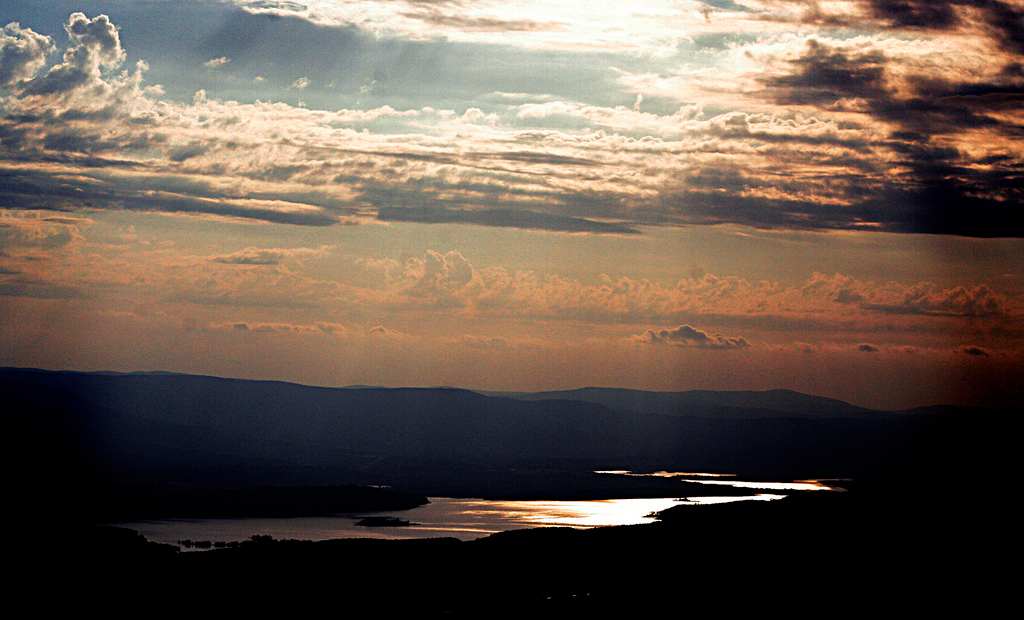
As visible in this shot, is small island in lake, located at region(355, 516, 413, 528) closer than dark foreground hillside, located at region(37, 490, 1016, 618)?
No

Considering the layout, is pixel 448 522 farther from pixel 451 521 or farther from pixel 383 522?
pixel 383 522

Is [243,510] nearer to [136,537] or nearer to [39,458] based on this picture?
[39,458]

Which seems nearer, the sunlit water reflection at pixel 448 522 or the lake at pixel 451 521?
the sunlit water reflection at pixel 448 522

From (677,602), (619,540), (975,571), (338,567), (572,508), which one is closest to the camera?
(677,602)

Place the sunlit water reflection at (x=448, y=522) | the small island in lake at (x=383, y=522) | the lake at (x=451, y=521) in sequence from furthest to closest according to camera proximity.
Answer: the small island in lake at (x=383, y=522), the lake at (x=451, y=521), the sunlit water reflection at (x=448, y=522)

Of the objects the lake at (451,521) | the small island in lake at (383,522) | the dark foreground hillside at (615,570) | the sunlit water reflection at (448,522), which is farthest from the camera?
the small island in lake at (383,522)

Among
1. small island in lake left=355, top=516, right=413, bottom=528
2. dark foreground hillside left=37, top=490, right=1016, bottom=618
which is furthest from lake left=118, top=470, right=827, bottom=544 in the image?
dark foreground hillside left=37, top=490, right=1016, bottom=618

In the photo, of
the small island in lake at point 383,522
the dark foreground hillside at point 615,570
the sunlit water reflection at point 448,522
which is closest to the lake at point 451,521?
the sunlit water reflection at point 448,522

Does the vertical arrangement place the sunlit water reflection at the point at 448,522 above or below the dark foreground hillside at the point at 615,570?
below

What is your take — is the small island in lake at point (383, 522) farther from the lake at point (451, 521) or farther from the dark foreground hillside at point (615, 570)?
the dark foreground hillside at point (615, 570)

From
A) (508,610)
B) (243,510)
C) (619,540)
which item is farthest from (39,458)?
(508,610)

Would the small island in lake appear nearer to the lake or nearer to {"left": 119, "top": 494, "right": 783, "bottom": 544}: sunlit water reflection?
{"left": 119, "top": 494, "right": 783, "bottom": 544}: sunlit water reflection
